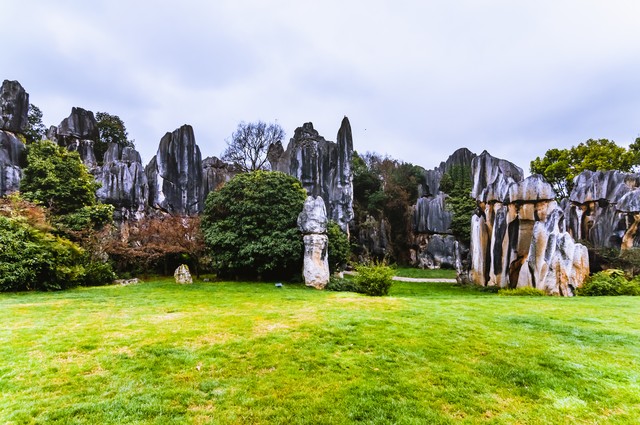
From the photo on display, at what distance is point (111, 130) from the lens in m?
29.7

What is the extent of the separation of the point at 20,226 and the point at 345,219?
65.1 feet

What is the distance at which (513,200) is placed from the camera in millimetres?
14867

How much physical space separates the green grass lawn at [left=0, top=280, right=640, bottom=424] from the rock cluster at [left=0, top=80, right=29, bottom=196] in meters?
14.9

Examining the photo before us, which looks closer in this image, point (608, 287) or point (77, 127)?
point (608, 287)

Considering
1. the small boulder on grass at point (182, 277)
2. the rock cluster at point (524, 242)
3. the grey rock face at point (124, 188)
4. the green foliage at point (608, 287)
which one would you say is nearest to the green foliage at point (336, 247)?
the small boulder on grass at point (182, 277)

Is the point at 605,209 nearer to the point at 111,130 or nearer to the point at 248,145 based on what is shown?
the point at 248,145

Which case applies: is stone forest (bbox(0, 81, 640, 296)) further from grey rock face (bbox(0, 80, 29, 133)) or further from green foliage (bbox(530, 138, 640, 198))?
green foliage (bbox(530, 138, 640, 198))

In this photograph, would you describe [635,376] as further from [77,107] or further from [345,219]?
[77,107]

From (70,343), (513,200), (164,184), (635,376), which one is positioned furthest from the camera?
(164,184)

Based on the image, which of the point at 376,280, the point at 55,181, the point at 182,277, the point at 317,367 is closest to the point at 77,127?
the point at 55,181

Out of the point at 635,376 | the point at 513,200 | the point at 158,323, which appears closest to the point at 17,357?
the point at 158,323

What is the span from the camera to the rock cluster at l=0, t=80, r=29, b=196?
706 inches

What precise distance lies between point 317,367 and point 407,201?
27.7 m

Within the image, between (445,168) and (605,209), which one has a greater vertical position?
(445,168)
